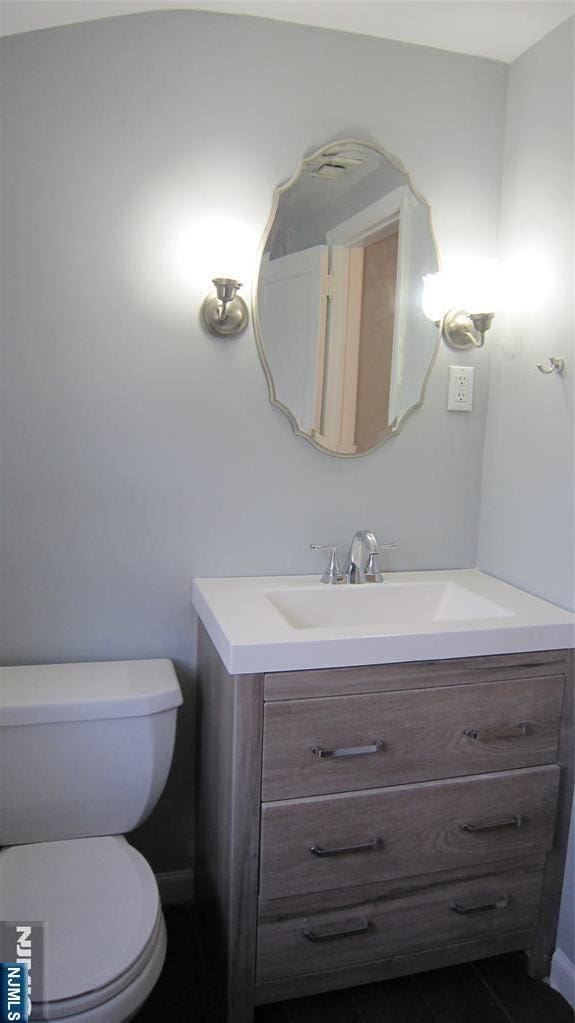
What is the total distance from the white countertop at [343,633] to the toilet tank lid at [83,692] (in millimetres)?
Answer: 183

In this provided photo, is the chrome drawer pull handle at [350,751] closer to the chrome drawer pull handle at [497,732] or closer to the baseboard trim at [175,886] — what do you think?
the chrome drawer pull handle at [497,732]

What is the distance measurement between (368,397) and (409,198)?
1.75 feet

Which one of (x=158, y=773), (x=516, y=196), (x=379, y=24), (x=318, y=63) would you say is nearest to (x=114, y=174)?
(x=318, y=63)

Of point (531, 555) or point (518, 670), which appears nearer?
point (518, 670)

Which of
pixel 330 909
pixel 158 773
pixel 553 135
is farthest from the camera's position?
pixel 553 135

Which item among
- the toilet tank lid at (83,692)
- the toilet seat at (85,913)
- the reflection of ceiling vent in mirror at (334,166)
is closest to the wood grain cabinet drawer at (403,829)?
the toilet seat at (85,913)

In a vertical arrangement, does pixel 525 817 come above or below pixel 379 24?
below

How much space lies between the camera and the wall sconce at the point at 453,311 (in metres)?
1.87

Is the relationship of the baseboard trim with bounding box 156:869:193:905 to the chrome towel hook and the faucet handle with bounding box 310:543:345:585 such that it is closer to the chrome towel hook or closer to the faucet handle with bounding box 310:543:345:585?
the faucet handle with bounding box 310:543:345:585

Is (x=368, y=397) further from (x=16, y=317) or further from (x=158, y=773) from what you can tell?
(x=158, y=773)

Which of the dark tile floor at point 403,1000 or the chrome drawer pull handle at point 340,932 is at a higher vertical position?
the chrome drawer pull handle at point 340,932

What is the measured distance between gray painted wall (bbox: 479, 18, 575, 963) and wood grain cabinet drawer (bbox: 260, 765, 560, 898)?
202mm

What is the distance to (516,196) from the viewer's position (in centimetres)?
184

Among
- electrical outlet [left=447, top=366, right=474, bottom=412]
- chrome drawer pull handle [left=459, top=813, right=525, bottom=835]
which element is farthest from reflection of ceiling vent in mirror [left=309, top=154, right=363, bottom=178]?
chrome drawer pull handle [left=459, top=813, right=525, bottom=835]
